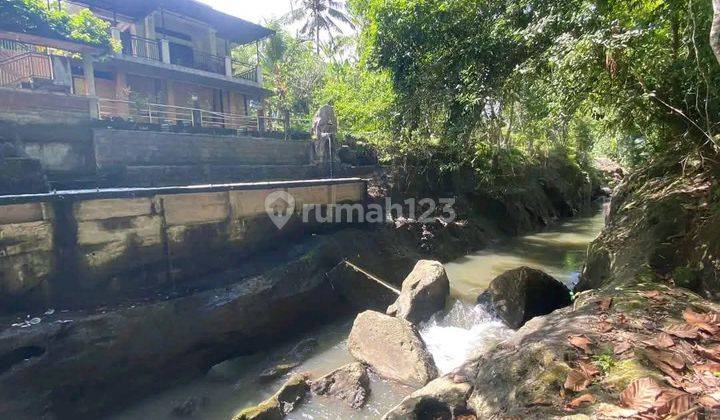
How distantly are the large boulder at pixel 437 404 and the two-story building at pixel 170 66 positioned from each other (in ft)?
39.4

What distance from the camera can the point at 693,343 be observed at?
124 inches

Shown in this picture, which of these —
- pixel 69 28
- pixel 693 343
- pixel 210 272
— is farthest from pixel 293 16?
pixel 693 343

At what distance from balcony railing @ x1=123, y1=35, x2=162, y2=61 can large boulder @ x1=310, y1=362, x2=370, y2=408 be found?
16.8m

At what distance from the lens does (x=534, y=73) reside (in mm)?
7812

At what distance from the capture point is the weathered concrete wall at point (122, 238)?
623 cm

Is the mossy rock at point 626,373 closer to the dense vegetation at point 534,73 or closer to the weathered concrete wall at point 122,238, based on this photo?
the dense vegetation at point 534,73

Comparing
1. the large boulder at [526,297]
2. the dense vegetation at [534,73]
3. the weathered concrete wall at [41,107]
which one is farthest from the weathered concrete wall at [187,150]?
the large boulder at [526,297]

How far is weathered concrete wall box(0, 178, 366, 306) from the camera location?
245 inches

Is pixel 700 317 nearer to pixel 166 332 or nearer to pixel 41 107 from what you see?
pixel 166 332

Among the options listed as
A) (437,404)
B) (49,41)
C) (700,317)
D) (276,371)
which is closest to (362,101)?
(49,41)

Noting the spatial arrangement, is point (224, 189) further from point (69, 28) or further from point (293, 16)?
point (293, 16)

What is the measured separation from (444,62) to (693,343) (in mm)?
8102

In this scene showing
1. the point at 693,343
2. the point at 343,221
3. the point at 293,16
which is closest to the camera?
the point at 693,343

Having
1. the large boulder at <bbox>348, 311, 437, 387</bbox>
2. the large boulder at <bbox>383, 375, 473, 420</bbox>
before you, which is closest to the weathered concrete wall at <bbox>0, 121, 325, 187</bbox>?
the large boulder at <bbox>348, 311, 437, 387</bbox>
